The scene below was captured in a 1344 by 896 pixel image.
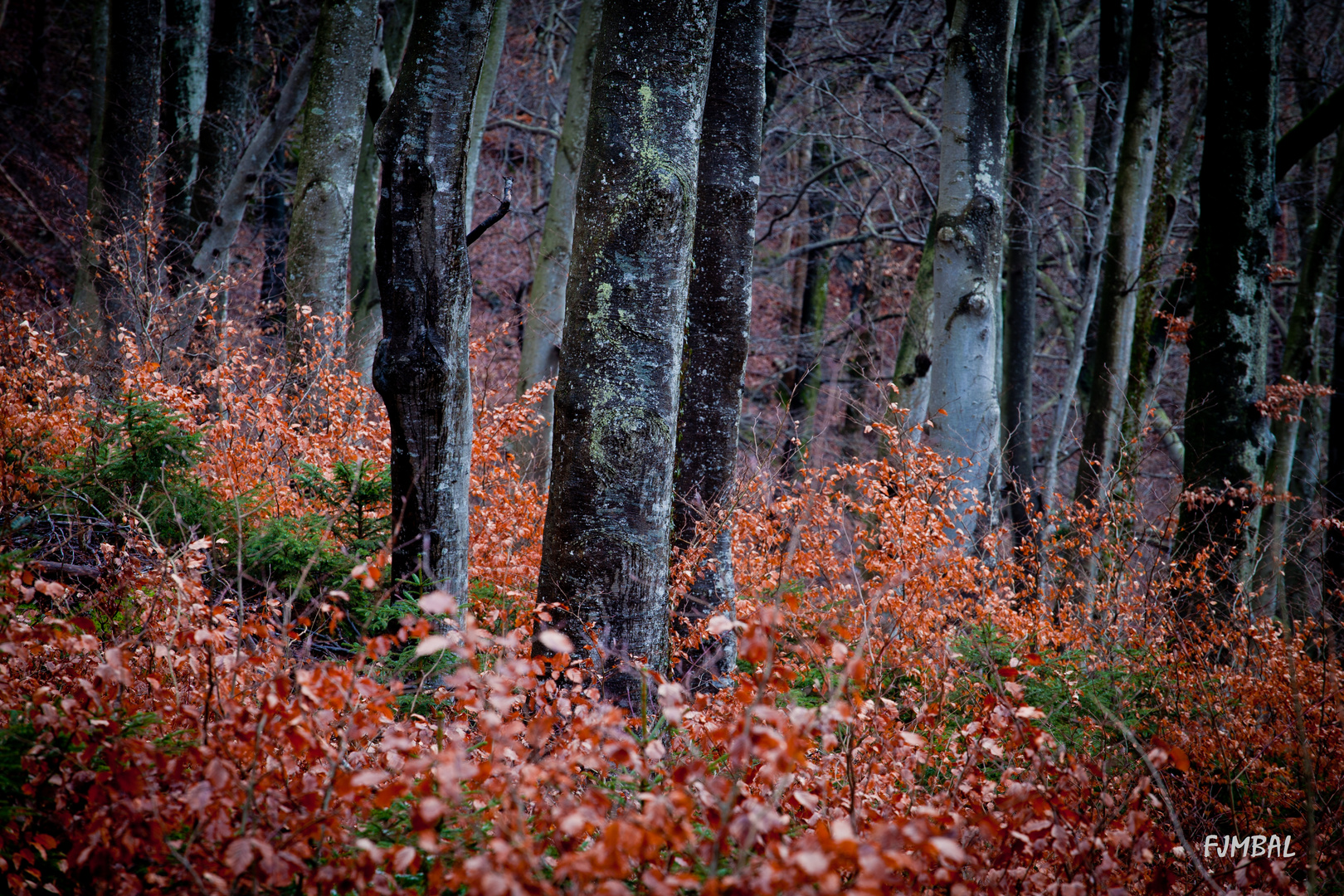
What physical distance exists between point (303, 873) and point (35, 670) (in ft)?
4.62

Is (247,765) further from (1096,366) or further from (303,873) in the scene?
(1096,366)

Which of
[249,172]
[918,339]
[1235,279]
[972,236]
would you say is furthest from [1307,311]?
[249,172]

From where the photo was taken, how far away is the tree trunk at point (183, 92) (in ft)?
31.1

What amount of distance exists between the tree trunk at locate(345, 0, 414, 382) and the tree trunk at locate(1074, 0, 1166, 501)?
23.6 ft

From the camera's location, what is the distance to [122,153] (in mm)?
8211

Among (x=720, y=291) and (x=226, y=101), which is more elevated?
(x=226, y=101)

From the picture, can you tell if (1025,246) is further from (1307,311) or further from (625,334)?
(625,334)

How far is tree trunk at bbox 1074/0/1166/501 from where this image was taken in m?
8.16

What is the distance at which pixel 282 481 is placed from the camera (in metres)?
5.29

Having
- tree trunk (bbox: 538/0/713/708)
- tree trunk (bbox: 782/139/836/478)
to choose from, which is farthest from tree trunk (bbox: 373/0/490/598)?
tree trunk (bbox: 782/139/836/478)

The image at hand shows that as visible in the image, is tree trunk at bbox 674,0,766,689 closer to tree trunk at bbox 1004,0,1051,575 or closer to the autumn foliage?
the autumn foliage

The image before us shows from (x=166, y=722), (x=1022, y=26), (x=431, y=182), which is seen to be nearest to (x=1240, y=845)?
(x=166, y=722)

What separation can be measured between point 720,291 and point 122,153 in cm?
709

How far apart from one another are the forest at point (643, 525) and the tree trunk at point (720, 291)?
3 centimetres
